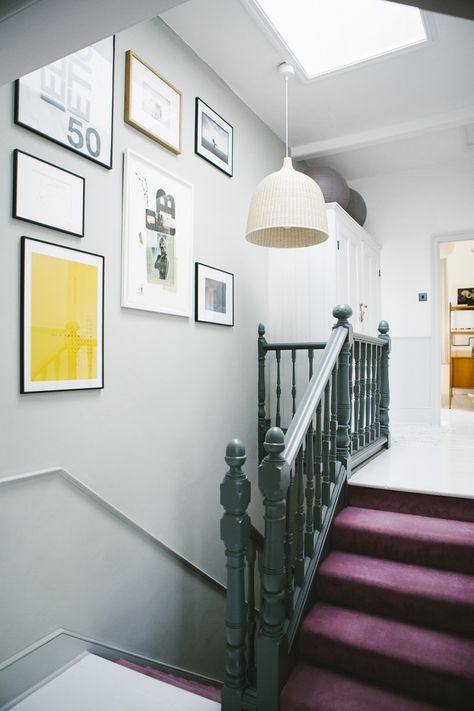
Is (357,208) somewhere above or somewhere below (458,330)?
above

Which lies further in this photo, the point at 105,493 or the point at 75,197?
the point at 105,493

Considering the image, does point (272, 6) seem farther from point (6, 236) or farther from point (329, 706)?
point (329, 706)

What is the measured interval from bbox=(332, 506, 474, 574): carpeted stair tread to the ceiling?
2959 millimetres

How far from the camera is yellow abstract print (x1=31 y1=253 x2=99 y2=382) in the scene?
81.8 inches

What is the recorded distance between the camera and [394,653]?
1.95 metres

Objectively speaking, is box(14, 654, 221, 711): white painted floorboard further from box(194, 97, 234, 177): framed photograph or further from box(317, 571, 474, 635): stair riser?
box(194, 97, 234, 177): framed photograph

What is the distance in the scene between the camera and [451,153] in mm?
4941

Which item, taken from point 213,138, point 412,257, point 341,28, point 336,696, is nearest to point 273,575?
point 336,696

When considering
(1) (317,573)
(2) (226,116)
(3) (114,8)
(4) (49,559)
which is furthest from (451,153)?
(4) (49,559)

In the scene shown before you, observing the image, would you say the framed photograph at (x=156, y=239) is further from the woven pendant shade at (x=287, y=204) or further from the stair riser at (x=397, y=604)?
the stair riser at (x=397, y=604)

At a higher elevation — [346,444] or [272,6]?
[272,6]

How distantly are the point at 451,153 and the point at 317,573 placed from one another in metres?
4.46

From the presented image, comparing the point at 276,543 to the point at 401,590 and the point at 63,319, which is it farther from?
the point at 63,319

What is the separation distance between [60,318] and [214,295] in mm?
1428
